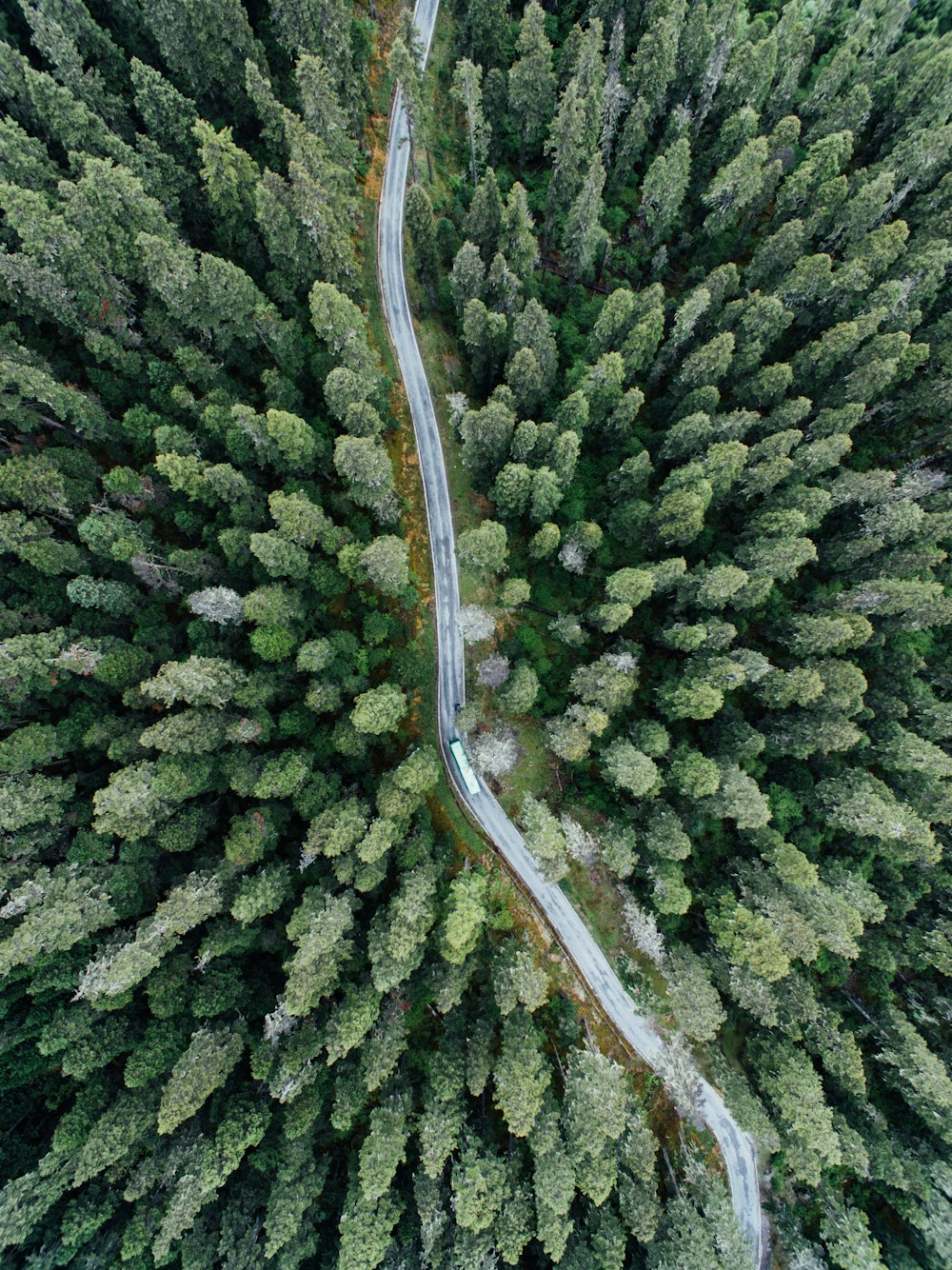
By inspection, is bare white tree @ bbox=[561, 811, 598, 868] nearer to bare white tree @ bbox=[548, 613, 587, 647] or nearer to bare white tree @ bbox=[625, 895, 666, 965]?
bare white tree @ bbox=[625, 895, 666, 965]

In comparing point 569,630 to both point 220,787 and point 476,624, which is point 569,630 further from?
point 220,787

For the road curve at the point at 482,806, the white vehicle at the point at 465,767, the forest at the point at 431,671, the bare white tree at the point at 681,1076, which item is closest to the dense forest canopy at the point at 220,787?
the forest at the point at 431,671

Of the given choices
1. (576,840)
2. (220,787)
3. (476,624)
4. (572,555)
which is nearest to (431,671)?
(476,624)

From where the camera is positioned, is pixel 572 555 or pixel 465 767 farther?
pixel 465 767

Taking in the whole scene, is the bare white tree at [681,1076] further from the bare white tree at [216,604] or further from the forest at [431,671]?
the bare white tree at [216,604]

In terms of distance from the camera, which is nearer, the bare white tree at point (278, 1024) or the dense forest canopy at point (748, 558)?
the bare white tree at point (278, 1024)

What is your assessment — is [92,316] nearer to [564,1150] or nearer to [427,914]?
[427,914]

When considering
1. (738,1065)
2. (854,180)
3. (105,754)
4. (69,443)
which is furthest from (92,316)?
(738,1065)
